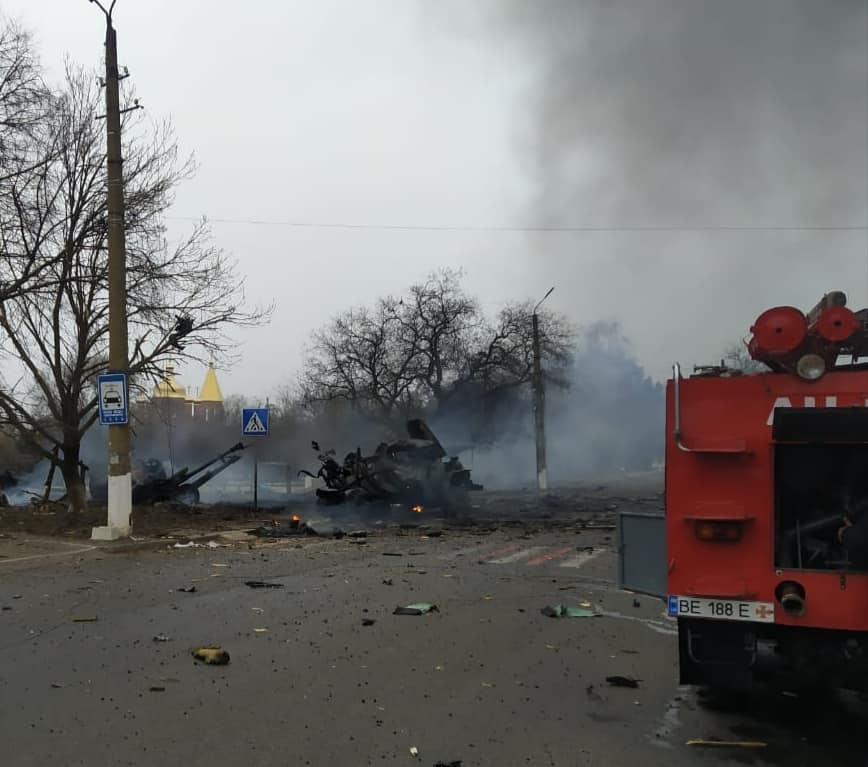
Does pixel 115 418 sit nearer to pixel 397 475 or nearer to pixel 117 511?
pixel 117 511

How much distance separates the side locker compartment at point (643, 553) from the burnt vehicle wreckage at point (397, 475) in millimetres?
16819

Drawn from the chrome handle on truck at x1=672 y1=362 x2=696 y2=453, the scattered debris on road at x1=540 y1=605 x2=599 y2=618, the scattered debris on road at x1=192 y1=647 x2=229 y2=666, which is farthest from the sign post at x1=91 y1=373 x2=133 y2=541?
the chrome handle on truck at x1=672 y1=362 x2=696 y2=453

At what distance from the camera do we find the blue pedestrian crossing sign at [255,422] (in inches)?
700

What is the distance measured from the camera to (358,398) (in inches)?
1583

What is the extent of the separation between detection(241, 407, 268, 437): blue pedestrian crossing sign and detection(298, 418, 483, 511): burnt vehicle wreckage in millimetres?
3600

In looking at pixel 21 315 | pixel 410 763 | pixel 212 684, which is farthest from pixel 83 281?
pixel 410 763

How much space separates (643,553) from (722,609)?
32.6 inches

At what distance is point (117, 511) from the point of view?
1350cm

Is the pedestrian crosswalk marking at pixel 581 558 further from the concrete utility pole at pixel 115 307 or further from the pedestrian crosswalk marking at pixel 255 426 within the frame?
the pedestrian crosswalk marking at pixel 255 426

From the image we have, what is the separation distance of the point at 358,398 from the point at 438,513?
57.3 feet

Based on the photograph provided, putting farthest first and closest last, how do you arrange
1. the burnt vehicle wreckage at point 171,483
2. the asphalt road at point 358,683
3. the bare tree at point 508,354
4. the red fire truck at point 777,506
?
1. the bare tree at point 508,354
2. the burnt vehicle wreckage at point 171,483
3. the asphalt road at point 358,683
4. the red fire truck at point 777,506

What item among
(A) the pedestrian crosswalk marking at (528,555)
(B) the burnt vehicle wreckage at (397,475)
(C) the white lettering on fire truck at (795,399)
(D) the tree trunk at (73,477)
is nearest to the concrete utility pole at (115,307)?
(D) the tree trunk at (73,477)

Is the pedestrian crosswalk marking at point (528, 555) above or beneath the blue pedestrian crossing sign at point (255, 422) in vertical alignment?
beneath

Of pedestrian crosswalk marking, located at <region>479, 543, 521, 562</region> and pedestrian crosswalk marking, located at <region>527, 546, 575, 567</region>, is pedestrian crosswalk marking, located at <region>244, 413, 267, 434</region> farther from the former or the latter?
pedestrian crosswalk marking, located at <region>527, 546, 575, 567</region>
